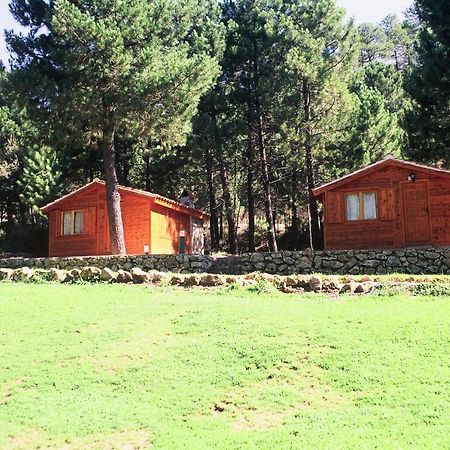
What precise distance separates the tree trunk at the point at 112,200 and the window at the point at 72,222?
4501 mm

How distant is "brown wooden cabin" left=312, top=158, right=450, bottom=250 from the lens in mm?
17094

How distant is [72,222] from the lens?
22.9 metres

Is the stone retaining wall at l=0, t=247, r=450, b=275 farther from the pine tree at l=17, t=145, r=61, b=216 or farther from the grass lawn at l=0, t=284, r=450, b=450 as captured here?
the pine tree at l=17, t=145, r=61, b=216

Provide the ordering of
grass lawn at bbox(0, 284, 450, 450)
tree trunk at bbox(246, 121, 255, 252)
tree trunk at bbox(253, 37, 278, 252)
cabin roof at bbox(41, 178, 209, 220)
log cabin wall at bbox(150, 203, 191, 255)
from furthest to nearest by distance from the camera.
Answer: tree trunk at bbox(246, 121, 255, 252)
tree trunk at bbox(253, 37, 278, 252)
log cabin wall at bbox(150, 203, 191, 255)
cabin roof at bbox(41, 178, 209, 220)
grass lawn at bbox(0, 284, 450, 450)

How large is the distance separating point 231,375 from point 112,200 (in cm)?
1304

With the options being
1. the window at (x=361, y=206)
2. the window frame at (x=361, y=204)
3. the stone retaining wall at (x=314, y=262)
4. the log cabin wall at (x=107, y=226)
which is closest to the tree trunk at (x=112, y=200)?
the stone retaining wall at (x=314, y=262)

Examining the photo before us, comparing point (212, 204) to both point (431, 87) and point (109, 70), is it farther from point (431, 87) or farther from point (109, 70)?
point (431, 87)

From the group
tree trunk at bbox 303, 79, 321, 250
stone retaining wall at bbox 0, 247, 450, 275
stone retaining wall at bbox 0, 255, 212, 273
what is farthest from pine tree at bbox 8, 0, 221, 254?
tree trunk at bbox 303, 79, 321, 250

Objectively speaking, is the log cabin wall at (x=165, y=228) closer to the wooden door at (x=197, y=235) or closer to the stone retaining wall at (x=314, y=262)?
the wooden door at (x=197, y=235)

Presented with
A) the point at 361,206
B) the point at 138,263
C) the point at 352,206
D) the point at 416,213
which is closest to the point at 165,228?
the point at 138,263

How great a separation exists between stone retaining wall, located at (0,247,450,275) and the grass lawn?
5.00m

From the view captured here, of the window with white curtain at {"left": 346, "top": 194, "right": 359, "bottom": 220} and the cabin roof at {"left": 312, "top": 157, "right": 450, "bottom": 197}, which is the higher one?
the cabin roof at {"left": 312, "top": 157, "right": 450, "bottom": 197}

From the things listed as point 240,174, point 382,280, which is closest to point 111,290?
point 382,280

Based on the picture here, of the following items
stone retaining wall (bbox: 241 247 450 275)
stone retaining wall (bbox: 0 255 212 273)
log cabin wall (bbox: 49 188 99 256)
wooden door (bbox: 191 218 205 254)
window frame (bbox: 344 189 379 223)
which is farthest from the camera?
wooden door (bbox: 191 218 205 254)
